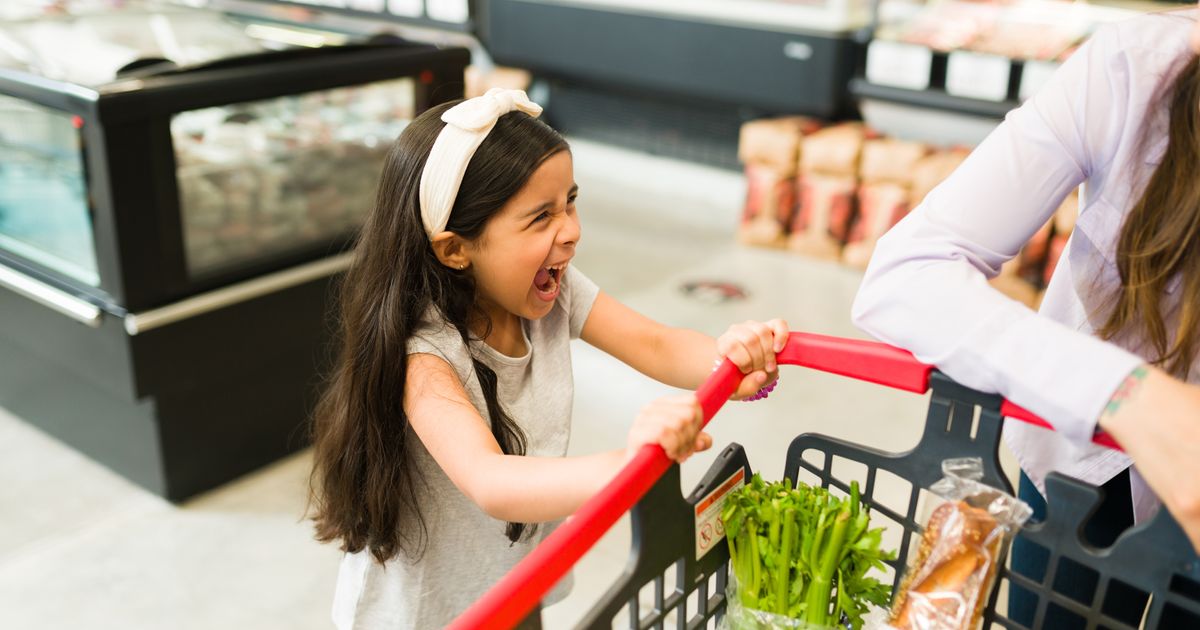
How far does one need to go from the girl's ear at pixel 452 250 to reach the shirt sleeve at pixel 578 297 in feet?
0.63

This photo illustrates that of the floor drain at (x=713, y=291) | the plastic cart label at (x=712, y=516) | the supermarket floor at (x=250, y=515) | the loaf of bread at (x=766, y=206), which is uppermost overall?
the plastic cart label at (x=712, y=516)

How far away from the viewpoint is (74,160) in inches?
108

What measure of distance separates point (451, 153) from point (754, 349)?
0.42 metres

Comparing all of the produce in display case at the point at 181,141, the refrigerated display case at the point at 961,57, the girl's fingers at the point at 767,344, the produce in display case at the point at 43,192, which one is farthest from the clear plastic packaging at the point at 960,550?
the refrigerated display case at the point at 961,57

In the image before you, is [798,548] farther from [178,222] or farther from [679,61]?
[679,61]

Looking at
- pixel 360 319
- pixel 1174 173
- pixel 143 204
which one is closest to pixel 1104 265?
pixel 1174 173

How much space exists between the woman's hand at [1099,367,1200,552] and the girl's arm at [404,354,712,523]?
37 cm

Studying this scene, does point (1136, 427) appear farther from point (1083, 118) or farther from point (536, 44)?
point (536, 44)

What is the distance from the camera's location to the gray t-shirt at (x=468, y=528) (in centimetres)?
137

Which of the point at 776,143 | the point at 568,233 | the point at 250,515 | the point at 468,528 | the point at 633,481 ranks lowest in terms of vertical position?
the point at 250,515

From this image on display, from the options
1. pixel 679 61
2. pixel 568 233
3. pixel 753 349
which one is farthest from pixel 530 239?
pixel 679 61

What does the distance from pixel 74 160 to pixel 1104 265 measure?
254 cm

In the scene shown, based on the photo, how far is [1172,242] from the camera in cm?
102

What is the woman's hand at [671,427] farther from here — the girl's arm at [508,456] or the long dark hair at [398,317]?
→ the long dark hair at [398,317]
